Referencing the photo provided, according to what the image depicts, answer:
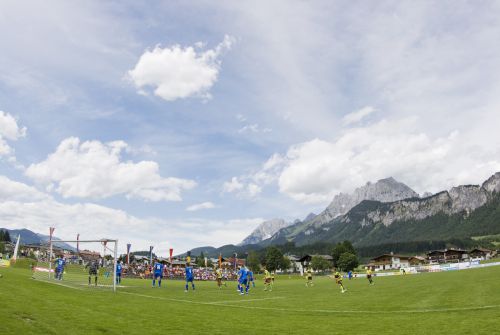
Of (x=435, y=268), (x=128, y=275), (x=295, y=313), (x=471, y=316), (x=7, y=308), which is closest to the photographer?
(x=7, y=308)

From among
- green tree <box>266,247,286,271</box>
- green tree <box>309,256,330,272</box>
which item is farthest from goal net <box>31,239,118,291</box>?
green tree <box>309,256,330,272</box>

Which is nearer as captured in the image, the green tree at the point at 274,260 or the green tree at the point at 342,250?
the green tree at the point at 342,250

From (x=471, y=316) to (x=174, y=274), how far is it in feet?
229

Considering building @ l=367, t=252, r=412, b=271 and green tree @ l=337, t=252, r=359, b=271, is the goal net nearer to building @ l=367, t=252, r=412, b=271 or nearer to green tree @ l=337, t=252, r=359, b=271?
green tree @ l=337, t=252, r=359, b=271

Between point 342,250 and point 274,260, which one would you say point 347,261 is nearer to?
→ point 342,250

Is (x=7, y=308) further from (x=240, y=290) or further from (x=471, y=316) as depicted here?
(x=240, y=290)

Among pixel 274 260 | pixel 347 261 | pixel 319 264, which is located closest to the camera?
pixel 347 261

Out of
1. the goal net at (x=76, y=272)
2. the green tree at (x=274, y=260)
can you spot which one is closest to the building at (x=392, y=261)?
the green tree at (x=274, y=260)

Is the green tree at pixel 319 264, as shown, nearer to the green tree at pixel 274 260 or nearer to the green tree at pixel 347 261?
the green tree at pixel 274 260

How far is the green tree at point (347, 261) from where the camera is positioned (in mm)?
132500

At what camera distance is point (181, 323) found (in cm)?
1530

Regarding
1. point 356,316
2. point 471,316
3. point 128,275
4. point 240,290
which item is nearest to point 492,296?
point 471,316

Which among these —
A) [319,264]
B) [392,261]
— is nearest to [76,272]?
[319,264]

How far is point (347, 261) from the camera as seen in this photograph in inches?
5212
